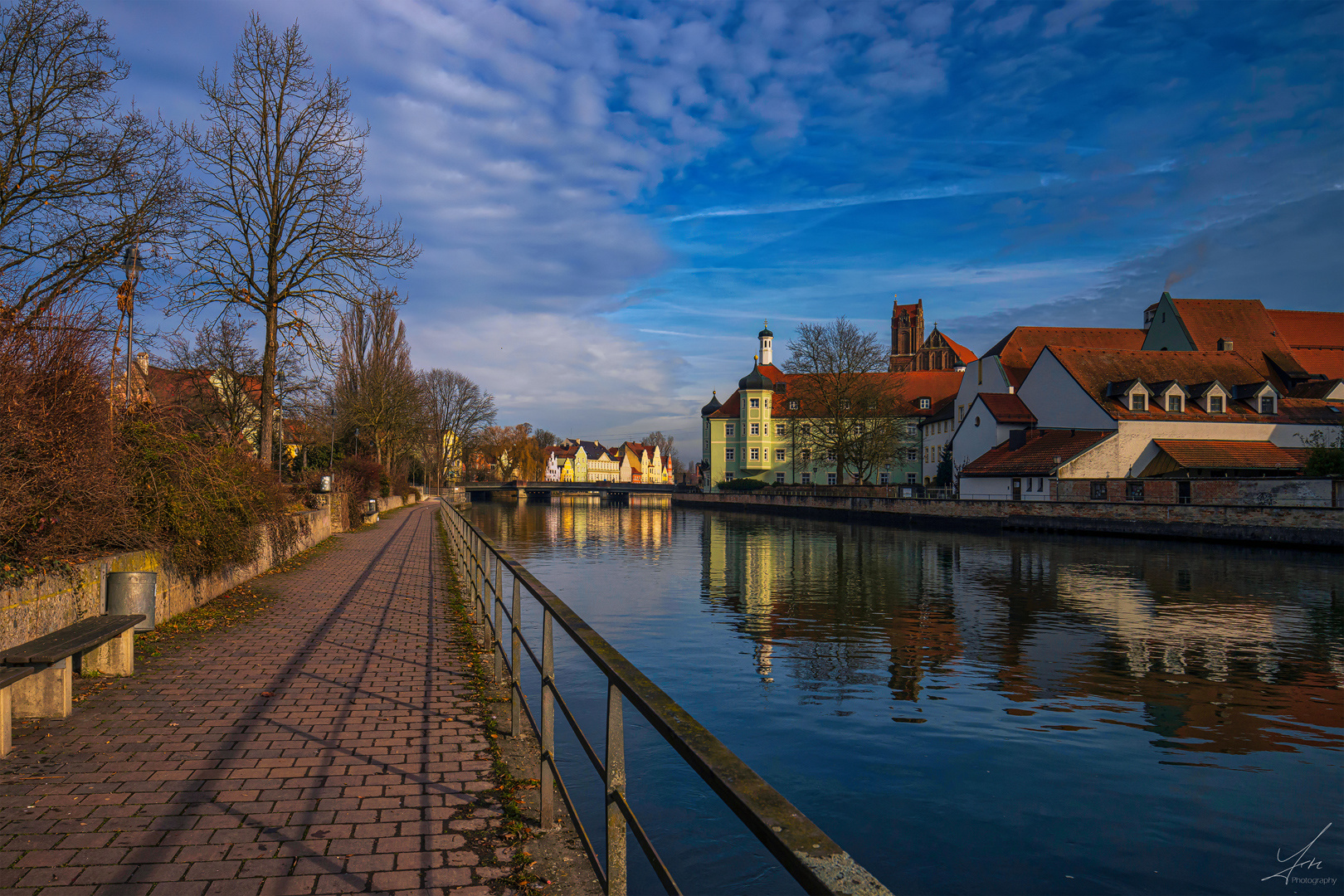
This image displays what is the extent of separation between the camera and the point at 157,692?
6.70 m

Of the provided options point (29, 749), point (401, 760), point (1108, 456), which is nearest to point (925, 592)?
point (401, 760)

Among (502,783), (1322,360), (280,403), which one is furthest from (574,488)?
(502,783)

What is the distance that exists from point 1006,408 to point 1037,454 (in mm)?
8546

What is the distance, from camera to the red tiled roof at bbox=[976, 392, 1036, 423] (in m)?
49.8

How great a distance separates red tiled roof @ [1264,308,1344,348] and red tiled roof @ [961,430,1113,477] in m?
21.2

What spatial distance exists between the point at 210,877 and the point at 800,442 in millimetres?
57462

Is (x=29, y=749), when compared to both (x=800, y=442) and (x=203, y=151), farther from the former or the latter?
(x=800, y=442)

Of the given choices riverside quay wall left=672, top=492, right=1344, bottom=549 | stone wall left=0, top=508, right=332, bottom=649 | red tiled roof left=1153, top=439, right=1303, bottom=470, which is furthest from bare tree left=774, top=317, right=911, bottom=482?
stone wall left=0, top=508, right=332, bottom=649

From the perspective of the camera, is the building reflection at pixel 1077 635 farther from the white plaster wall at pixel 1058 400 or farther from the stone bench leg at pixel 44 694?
the white plaster wall at pixel 1058 400

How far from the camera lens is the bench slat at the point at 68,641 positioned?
523 centimetres

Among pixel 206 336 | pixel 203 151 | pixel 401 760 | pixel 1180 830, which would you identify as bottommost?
pixel 1180 830

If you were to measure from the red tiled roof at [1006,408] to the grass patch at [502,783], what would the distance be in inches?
1796

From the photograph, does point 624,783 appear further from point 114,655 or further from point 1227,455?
point 1227,455

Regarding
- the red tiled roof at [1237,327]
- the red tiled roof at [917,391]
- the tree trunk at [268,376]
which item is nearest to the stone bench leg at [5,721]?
the tree trunk at [268,376]
